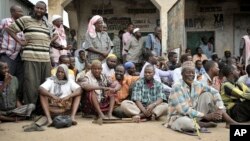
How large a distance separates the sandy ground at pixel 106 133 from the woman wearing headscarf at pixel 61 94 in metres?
0.52

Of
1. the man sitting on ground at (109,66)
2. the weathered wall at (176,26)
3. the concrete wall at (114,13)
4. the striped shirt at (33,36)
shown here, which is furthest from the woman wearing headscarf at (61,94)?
the concrete wall at (114,13)

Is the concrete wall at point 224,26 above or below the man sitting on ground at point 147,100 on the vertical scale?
above

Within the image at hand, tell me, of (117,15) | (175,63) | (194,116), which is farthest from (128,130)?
(117,15)

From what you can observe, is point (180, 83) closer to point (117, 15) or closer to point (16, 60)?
point (16, 60)

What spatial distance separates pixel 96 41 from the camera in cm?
763

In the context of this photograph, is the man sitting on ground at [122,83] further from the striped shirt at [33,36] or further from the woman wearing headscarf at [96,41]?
the striped shirt at [33,36]

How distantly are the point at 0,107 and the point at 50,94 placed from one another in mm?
896

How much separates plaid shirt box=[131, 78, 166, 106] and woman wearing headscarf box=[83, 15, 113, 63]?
1.23 metres

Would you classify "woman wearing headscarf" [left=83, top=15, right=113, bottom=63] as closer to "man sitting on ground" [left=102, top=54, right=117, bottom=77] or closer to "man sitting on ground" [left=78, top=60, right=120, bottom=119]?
"man sitting on ground" [left=102, top=54, right=117, bottom=77]

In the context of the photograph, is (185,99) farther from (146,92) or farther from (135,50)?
(135,50)

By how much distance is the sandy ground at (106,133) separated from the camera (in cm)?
525

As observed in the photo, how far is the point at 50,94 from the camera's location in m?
6.28

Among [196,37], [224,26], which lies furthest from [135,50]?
[224,26]

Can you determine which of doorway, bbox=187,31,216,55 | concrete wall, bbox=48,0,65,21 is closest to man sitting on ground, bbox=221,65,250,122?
concrete wall, bbox=48,0,65,21
